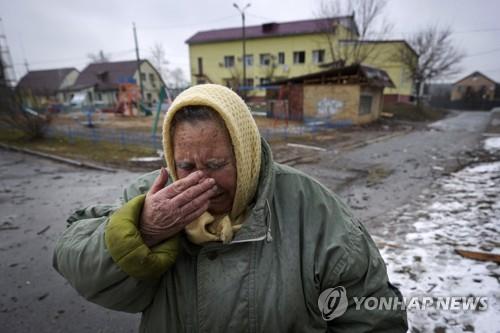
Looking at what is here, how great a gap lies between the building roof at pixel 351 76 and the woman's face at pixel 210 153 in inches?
813

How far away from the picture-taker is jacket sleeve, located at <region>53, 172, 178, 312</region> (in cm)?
106

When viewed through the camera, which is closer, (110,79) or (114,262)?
(114,262)

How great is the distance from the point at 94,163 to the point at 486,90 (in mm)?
71175

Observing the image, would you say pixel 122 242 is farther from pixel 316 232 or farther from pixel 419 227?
pixel 419 227

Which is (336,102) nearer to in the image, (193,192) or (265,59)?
(193,192)

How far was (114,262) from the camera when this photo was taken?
42.3 inches

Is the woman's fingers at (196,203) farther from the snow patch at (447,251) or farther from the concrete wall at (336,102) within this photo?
the concrete wall at (336,102)

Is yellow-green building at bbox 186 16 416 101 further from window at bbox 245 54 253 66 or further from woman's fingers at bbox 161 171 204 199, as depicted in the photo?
woman's fingers at bbox 161 171 204 199

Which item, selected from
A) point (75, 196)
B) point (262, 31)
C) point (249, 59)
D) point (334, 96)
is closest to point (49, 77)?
point (249, 59)

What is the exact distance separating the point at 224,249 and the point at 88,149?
42.1 feet

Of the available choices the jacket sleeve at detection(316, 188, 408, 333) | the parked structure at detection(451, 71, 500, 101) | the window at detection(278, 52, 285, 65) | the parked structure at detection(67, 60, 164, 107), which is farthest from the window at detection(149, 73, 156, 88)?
the parked structure at detection(451, 71, 500, 101)

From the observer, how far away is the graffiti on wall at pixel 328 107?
21131 mm

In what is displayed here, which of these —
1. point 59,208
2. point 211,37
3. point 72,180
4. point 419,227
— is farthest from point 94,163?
point 211,37

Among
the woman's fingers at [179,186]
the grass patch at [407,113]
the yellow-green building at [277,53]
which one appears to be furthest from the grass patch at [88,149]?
the grass patch at [407,113]
